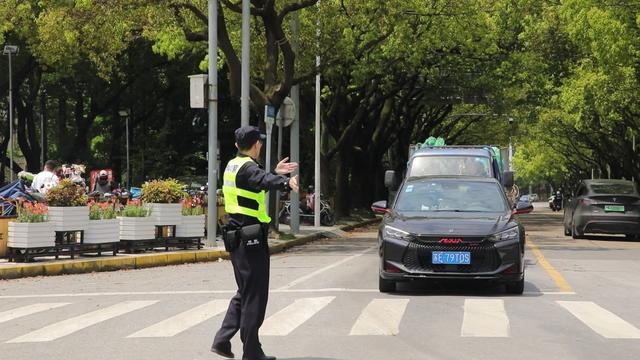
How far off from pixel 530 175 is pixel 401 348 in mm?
116223

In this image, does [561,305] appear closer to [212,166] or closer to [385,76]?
[212,166]

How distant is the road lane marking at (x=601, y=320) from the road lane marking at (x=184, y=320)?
3896 millimetres

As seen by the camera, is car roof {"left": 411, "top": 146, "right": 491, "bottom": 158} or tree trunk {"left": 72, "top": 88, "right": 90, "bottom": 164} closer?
car roof {"left": 411, "top": 146, "right": 491, "bottom": 158}

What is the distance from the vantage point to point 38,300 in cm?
1077

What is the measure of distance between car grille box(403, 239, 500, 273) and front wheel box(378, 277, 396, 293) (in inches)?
19.8

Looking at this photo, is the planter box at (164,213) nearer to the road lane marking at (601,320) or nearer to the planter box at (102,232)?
the planter box at (102,232)

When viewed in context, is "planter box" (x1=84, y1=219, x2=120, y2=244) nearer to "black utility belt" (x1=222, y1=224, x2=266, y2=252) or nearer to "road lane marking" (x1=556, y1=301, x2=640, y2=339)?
"road lane marking" (x1=556, y1=301, x2=640, y2=339)

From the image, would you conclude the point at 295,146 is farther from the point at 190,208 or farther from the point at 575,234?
the point at 575,234

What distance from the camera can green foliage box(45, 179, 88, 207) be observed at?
47.0 ft

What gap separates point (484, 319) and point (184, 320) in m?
3.08

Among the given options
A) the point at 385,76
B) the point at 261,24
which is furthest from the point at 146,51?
the point at 261,24

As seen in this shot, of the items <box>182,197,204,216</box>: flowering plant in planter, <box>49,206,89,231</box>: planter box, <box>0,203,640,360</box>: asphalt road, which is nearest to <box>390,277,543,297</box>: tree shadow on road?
<box>0,203,640,360</box>: asphalt road

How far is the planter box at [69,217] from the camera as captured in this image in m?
14.2

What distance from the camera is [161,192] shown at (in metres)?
16.5
